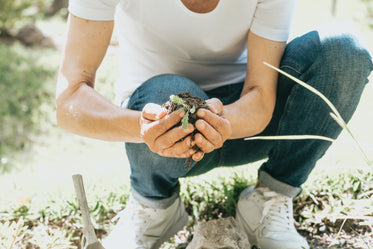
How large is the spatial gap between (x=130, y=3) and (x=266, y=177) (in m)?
0.99

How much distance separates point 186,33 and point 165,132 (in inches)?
21.8

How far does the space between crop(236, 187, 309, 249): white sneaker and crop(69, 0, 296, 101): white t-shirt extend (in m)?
0.57

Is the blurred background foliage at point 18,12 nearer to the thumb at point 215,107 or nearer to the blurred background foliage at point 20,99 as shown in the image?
the blurred background foliage at point 20,99

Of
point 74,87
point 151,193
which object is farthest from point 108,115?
point 151,193

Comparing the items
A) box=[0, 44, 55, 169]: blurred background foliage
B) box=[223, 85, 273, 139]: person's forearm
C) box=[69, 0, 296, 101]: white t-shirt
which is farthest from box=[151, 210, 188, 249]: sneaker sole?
box=[0, 44, 55, 169]: blurred background foliage

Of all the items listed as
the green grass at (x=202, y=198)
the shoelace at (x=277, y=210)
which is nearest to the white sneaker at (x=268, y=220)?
the shoelace at (x=277, y=210)

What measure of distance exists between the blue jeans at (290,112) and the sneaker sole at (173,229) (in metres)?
0.14

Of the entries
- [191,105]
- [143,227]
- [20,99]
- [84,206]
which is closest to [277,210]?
[143,227]

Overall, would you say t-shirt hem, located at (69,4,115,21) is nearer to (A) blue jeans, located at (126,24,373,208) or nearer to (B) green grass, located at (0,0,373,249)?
(A) blue jeans, located at (126,24,373,208)

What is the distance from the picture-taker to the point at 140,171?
1640 mm

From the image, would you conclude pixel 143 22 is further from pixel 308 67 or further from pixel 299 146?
pixel 299 146

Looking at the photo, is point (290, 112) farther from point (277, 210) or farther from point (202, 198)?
point (202, 198)

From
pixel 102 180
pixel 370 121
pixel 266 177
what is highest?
pixel 266 177

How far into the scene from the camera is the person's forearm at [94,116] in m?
1.44
